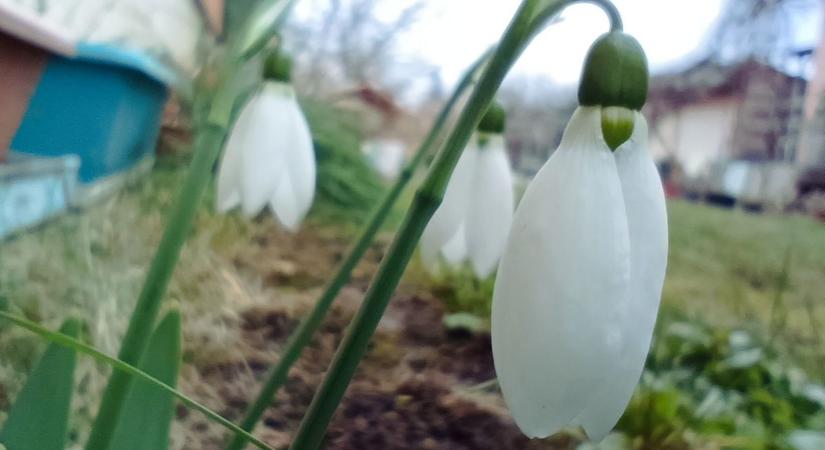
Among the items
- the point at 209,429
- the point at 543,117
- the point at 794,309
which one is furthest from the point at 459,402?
the point at 543,117

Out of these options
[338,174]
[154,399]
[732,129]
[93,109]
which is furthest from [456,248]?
[338,174]

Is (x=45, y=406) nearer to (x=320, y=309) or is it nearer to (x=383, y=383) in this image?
(x=320, y=309)

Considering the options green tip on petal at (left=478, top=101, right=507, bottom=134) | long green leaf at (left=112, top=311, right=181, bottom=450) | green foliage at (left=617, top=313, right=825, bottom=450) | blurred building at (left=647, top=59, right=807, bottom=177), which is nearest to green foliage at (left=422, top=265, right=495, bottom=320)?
green foliage at (left=617, top=313, right=825, bottom=450)

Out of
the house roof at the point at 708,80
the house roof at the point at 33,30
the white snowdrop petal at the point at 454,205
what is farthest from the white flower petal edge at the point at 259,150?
the house roof at the point at 708,80

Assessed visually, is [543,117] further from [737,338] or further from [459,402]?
[459,402]

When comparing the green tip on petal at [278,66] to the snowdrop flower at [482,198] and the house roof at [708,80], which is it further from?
the house roof at [708,80]

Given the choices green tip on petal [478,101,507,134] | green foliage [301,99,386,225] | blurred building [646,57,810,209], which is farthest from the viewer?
green foliage [301,99,386,225]

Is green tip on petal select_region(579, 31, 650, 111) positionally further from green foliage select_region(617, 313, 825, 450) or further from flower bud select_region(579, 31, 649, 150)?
green foliage select_region(617, 313, 825, 450)
